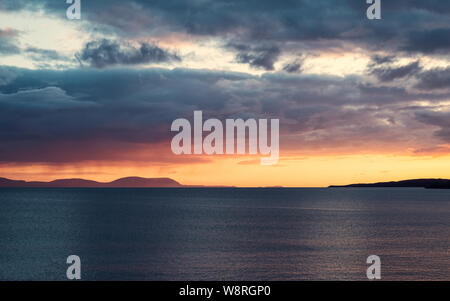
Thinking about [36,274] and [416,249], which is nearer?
[36,274]

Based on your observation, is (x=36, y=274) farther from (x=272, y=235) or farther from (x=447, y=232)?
(x=447, y=232)

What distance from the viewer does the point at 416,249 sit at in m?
63.6

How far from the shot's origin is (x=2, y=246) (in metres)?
71.5

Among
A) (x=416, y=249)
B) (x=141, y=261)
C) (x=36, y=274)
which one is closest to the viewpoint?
(x=36, y=274)

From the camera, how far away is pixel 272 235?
269 ft
